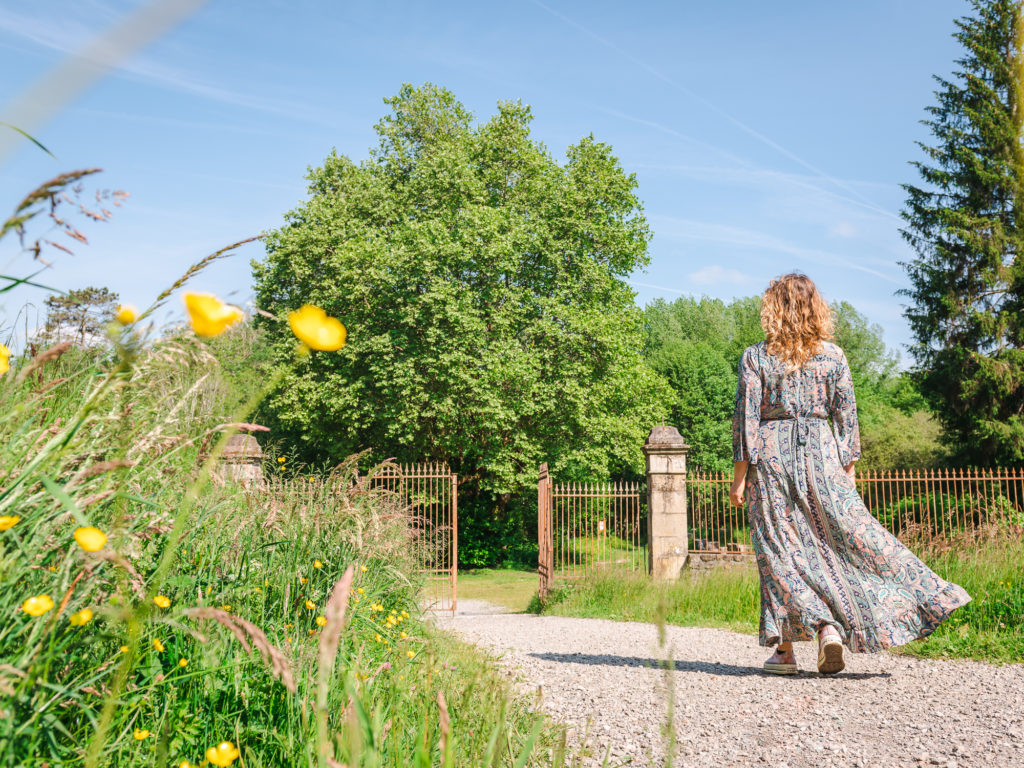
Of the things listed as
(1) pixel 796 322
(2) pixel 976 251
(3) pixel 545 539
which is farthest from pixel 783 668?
(2) pixel 976 251

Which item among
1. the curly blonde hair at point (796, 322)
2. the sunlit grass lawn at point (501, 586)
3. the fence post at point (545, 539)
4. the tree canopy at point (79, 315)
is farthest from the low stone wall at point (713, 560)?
the tree canopy at point (79, 315)

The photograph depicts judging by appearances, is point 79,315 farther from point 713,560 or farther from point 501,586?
point 501,586

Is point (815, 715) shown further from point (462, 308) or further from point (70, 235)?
point (462, 308)

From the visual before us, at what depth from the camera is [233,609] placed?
2.53 m

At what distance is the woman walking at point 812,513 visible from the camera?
395cm

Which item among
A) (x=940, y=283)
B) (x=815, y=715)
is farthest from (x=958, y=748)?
(x=940, y=283)

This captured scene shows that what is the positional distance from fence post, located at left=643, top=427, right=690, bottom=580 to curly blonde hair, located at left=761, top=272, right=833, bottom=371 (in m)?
5.93

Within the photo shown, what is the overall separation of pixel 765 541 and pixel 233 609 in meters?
2.98

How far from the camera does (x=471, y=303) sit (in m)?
16.8

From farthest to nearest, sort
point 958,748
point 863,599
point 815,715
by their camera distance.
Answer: point 863,599, point 815,715, point 958,748

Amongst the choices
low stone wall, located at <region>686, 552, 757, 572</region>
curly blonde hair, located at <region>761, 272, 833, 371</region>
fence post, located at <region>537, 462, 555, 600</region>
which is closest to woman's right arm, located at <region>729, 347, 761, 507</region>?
curly blonde hair, located at <region>761, 272, 833, 371</region>

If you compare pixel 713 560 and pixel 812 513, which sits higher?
pixel 812 513

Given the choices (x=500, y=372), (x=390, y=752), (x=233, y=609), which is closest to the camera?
(x=390, y=752)

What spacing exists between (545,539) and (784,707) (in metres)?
7.00
